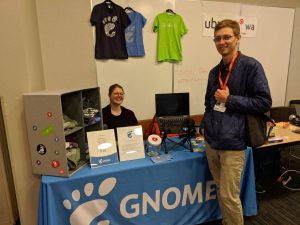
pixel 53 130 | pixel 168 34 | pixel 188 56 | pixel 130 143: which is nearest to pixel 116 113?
pixel 130 143

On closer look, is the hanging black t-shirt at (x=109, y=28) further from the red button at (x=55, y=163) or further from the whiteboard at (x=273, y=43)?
the whiteboard at (x=273, y=43)

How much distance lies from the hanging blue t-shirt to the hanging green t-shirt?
189 mm

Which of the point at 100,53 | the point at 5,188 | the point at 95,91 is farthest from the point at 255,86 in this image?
the point at 5,188

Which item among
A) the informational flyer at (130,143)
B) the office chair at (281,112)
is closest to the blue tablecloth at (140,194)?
the informational flyer at (130,143)

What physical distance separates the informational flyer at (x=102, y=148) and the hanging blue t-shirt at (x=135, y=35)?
4.12 ft

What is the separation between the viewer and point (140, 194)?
169 centimetres

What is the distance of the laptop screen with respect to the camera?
2314mm

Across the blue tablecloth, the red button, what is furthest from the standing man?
the red button

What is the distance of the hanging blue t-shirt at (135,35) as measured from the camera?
2535mm

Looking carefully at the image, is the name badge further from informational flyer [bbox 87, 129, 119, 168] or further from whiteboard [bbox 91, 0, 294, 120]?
whiteboard [bbox 91, 0, 294, 120]

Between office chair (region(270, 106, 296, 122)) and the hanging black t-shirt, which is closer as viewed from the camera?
the hanging black t-shirt

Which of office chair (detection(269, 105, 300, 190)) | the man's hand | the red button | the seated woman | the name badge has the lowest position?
office chair (detection(269, 105, 300, 190))

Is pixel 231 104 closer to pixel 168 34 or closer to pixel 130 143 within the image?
pixel 130 143

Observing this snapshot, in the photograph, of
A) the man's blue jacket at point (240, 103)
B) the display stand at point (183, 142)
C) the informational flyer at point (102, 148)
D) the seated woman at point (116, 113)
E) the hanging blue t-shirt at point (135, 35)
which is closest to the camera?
the man's blue jacket at point (240, 103)
